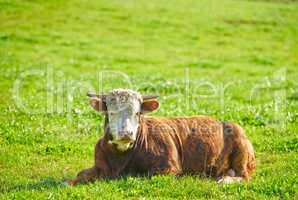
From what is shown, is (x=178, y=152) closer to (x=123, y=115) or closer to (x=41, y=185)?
(x=123, y=115)

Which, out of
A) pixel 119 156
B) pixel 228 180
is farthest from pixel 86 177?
pixel 228 180

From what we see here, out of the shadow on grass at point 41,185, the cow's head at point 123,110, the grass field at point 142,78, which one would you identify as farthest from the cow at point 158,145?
the grass field at point 142,78

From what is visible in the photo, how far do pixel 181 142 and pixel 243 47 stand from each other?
→ 101ft

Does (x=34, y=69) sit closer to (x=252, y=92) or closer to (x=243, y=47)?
(x=252, y=92)

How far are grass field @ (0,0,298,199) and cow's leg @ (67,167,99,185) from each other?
54 cm

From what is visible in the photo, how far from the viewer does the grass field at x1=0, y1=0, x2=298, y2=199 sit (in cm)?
1222

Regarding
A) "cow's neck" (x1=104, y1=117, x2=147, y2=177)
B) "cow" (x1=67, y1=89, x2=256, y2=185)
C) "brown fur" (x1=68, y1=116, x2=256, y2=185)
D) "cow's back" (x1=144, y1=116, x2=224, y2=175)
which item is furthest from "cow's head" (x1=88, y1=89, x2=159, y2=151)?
"cow's back" (x1=144, y1=116, x2=224, y2=175)

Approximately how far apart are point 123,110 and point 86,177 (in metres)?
1.45

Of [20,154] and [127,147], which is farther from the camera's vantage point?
[20,154]

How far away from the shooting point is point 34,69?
30734 millimetres

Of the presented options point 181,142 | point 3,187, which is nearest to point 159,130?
point 181,142

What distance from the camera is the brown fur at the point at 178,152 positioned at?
1254 centimetres

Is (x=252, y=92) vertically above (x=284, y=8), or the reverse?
(x=284, y=8)

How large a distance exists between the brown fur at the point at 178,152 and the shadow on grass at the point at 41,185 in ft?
1.03
